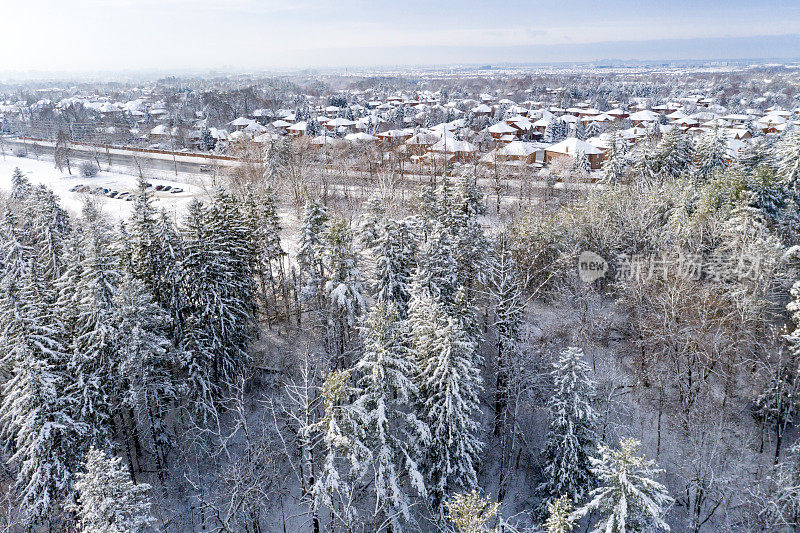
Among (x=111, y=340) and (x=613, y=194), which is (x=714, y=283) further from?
(x=111, y=340)

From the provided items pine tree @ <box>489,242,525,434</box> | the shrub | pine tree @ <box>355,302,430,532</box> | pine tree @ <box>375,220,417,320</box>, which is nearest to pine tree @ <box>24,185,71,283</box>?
pine tree @ <box>375,220,417,320</box>

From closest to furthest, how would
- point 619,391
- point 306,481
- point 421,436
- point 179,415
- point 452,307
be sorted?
point 421,436, point 306,481, point 452,307, point 179,415, point 619,391

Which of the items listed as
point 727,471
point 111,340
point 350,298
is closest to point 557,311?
point 727,471

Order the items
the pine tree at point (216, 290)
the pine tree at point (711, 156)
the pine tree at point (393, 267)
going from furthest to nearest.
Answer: the pine tree at point (711, 156)
the pine tree at point (393, 267)
the pine tree at point (216, 290)

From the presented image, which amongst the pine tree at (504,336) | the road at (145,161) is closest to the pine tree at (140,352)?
the pine tree at (504,336)

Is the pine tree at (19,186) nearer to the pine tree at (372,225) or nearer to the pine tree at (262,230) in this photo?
the pine tree at (262,230)

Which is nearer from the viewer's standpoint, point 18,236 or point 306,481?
point 306,481
